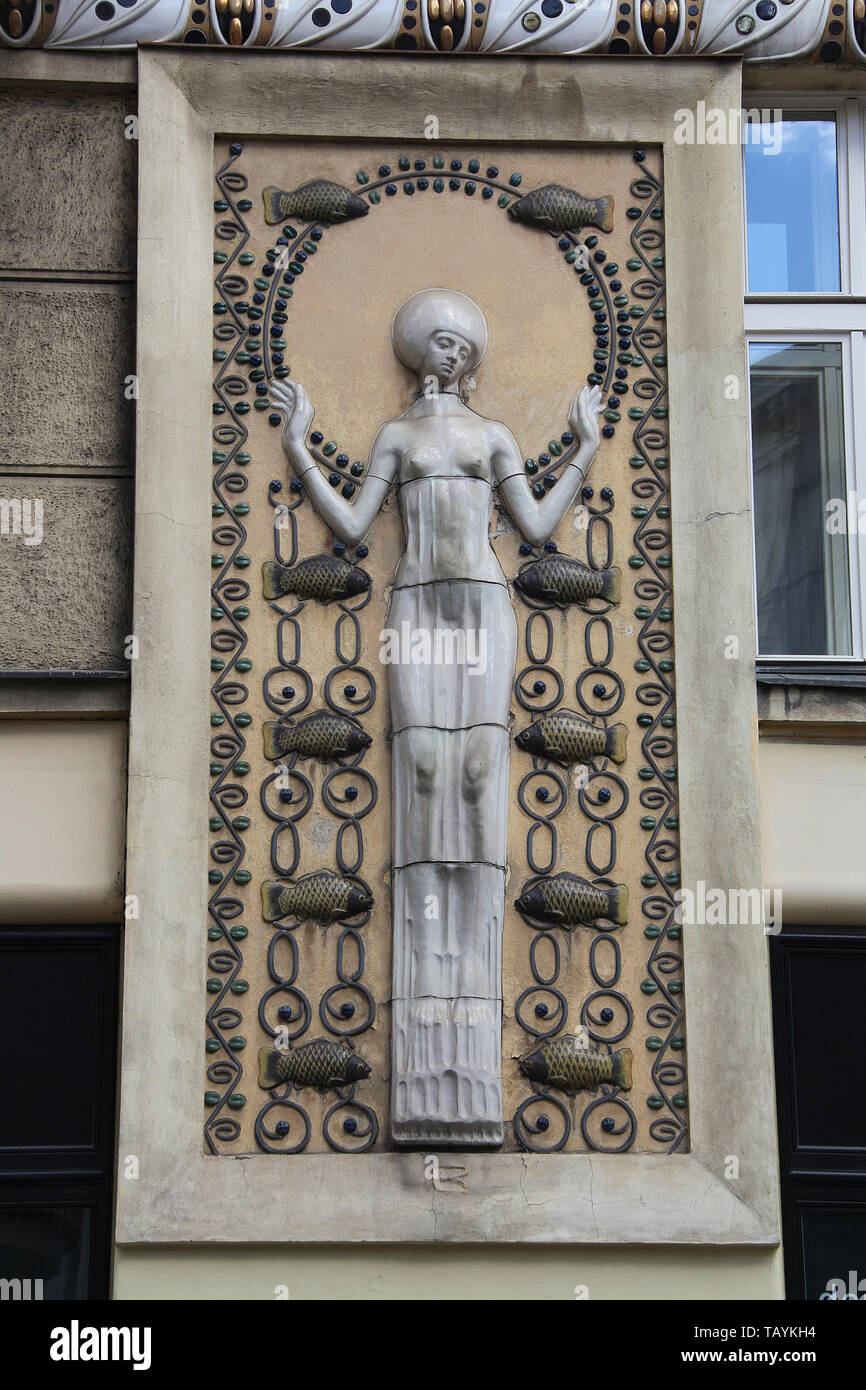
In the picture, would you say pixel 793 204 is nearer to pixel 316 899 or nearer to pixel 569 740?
pixel 569 740

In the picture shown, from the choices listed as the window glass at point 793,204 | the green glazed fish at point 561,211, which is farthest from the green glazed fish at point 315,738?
the window glass at point 793,204

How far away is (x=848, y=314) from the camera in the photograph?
7.58m

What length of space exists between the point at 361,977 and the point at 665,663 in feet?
4.87

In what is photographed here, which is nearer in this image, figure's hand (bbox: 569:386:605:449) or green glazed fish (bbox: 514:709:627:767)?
green glazed fish (bbox: 514:709:627:767)

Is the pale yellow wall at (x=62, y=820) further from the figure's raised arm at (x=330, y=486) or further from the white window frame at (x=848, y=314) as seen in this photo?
the white window frame at (x=848, y=314)

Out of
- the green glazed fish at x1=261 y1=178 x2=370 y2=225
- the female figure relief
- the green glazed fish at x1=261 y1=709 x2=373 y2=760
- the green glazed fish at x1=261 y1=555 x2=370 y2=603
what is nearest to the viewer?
the female figure relief

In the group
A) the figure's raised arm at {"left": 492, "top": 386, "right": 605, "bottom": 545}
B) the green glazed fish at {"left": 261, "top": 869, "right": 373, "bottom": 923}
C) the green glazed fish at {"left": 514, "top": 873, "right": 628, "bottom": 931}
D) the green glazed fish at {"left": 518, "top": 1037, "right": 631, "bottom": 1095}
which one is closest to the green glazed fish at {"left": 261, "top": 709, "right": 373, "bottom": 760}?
the green glazed fish at {"left": 261, "top": 869, "right": 373, "bottom": 923}

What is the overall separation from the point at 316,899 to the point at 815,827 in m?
1.72

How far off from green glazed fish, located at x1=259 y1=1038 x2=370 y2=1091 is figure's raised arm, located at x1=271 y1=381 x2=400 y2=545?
173 centimetres

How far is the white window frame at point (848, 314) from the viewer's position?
293 inches

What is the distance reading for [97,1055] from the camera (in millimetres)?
6879

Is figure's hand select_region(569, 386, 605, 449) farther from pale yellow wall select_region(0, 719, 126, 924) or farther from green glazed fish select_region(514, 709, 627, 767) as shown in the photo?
pale yellow wall select_region(0, 719, 126, 924)

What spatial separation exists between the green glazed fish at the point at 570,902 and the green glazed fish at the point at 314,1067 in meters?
0.75

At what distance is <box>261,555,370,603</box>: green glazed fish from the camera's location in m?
7.08
